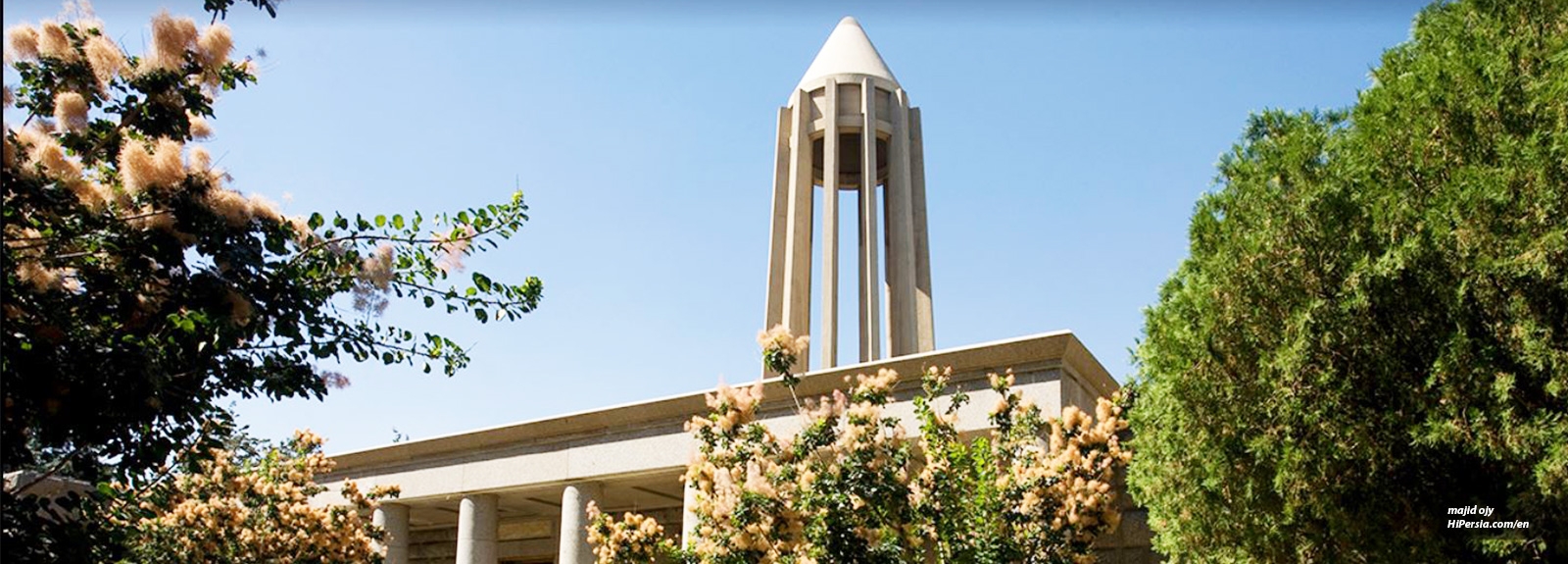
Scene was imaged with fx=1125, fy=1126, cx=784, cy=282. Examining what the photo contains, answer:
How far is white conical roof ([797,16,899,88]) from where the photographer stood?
22.2 meters

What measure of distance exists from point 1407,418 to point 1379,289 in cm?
79

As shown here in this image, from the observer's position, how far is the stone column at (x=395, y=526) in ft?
59.4

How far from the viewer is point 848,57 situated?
22.6m

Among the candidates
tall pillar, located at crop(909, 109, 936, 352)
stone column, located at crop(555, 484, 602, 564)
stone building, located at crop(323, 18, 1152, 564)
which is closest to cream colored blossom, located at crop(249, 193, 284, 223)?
stone building, located at crop(323, 18, 1152, 564)

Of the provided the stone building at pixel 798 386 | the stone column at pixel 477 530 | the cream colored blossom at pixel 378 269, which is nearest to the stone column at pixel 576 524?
the stone building at pixel 798 386

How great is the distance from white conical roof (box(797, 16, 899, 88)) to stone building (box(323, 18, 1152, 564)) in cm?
4

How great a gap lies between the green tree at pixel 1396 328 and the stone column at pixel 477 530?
1126 cm

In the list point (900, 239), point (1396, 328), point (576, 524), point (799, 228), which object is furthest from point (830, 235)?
point (1396, 328)

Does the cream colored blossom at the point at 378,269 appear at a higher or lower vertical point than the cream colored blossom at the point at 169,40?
lower

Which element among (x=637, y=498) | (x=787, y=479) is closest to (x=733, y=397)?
(x=787, y=479)

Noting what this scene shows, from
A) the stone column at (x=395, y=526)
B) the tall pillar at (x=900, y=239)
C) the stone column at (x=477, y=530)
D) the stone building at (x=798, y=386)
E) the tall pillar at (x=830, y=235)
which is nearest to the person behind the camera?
the stone building at (x=798, y=386)

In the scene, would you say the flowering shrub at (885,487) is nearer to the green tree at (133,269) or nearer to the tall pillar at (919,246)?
the green tree at (133,269)

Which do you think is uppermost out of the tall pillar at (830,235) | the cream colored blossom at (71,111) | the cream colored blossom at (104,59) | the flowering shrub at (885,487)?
the tall pillar at (830,235)

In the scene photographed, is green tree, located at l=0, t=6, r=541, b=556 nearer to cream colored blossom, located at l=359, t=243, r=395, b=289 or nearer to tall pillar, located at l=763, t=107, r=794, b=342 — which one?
cream colored blossom, located at l=359, t=243, r=395, b=289
